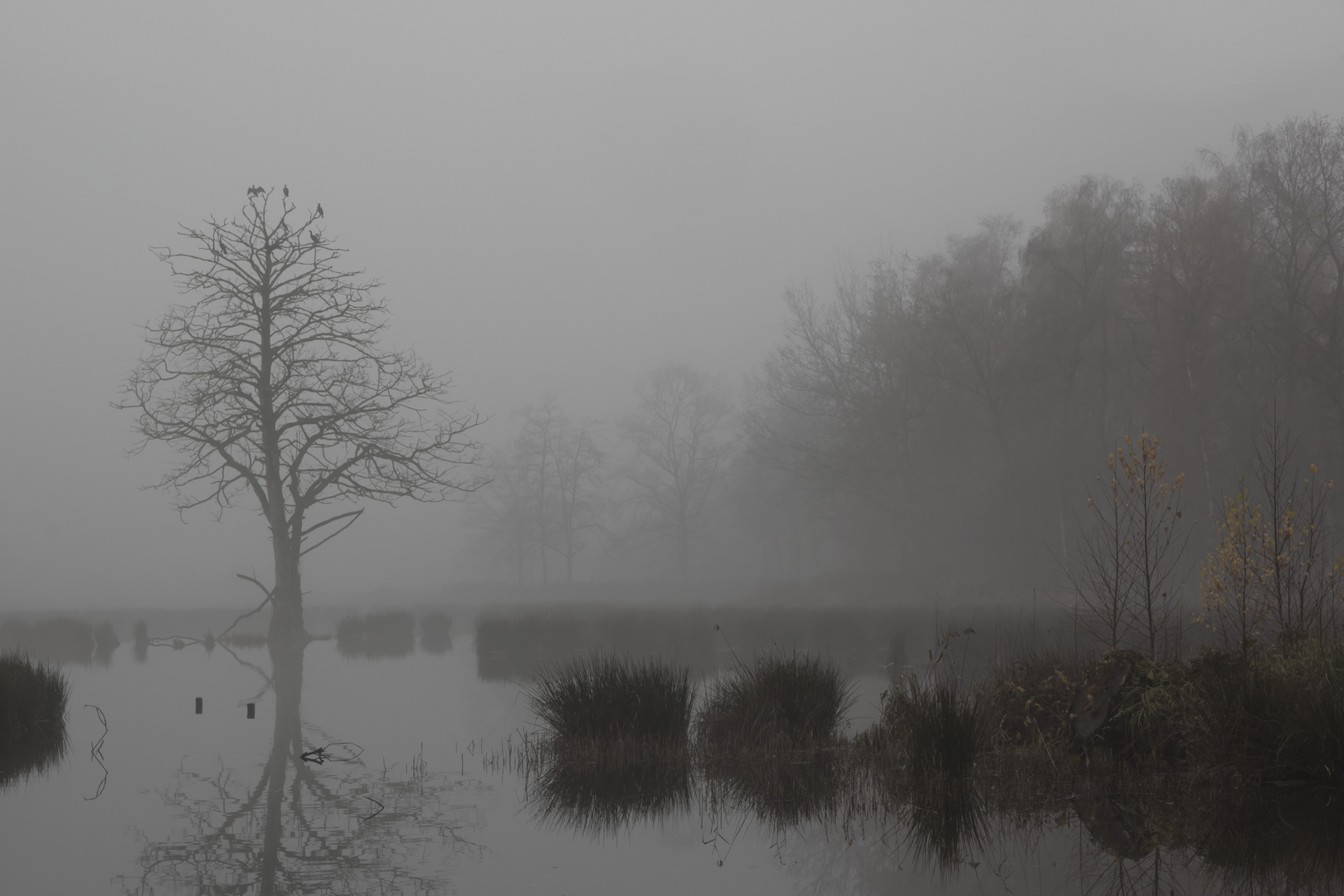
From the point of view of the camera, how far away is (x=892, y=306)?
34.4m

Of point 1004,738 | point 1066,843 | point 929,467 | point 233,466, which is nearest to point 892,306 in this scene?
point 929,467

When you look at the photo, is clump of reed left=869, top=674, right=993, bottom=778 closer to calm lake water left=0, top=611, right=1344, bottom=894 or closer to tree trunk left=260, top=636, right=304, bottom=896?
calm lake water left=0, top=611, right=1344, bottom=894

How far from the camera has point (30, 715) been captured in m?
10.3

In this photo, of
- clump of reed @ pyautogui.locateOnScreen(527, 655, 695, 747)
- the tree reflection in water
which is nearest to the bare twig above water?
the tree reflection in water

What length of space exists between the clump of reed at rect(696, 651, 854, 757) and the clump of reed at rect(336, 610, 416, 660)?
14634 mm

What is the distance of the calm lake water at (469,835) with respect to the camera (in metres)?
5.06

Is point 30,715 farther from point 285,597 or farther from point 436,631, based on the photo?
point 436,631

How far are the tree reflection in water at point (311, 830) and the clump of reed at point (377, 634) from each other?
14729mm

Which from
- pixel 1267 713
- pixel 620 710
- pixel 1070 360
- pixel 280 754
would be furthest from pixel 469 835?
pixel 1070 360

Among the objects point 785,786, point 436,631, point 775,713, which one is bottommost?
point 436,631

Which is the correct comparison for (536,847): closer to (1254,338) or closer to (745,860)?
(745,860)

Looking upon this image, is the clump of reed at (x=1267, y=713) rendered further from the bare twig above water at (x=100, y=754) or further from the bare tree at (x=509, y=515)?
the bare tree at (x=509, y=515)

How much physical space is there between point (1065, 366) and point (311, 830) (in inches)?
1082

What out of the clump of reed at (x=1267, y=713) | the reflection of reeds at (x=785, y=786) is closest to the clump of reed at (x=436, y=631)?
the reflection of reeds at (x=785, y=786)
